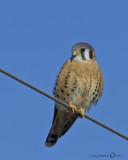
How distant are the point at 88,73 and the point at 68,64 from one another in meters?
0.37

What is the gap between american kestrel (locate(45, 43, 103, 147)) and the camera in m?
6.09

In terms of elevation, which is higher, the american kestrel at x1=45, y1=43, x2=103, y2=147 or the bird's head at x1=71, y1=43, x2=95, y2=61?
the bird's head at x1=71, y1=43, x2=95, y2=61

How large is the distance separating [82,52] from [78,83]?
682 millimetres

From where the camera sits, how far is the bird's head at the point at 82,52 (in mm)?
6375

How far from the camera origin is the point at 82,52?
6473 millimetres

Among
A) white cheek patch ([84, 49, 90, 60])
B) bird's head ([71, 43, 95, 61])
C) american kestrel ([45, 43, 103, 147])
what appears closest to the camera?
american kestrel ([45, 43, 103, 147])

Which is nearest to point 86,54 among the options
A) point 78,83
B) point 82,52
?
point 82,52

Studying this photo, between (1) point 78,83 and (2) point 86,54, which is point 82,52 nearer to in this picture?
(2) point 86,54

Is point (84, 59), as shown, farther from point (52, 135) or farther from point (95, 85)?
point (52, 135)

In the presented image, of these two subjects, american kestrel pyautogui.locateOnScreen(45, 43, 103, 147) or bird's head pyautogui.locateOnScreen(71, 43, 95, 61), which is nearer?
american kestrel pyautogui.locateOnScreen(45, 43, 103, 147)

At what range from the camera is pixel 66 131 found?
21.9 ft

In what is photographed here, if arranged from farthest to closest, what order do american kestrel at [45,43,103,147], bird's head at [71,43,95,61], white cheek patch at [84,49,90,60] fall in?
white cheek patch at [84,49,90,60] < bird's head at [71,43,95,61] < american kestrel at [45,43,103,147]

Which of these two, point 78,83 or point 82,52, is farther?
point 82,52

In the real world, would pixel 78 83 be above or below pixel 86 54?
below
